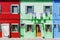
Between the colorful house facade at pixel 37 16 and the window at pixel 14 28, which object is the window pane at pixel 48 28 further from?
the window at pixel 14 28

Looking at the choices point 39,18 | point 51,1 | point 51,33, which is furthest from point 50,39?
point 51,1

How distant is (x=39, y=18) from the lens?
19.3 metres

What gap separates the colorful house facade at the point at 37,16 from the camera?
19.3m

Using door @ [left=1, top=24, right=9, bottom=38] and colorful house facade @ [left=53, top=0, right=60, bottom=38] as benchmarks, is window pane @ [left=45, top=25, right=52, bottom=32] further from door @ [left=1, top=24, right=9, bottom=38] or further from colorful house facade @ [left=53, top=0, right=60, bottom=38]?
door @ [left=1, top=24, right=9, bottom=38]

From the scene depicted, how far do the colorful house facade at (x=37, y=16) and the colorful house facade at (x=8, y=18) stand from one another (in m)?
0.50

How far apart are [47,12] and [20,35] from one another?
3.13 m

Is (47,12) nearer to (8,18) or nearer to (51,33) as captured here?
(51,33)

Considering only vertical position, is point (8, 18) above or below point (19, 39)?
above

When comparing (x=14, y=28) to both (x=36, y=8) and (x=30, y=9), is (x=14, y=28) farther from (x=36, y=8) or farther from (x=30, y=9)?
(x=36, y=8)

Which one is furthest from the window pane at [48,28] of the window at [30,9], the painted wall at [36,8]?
the window at [30,9]

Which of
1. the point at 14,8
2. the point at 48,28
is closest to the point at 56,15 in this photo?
the point at 48,28

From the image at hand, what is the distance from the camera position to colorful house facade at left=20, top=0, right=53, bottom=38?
19.3 meters

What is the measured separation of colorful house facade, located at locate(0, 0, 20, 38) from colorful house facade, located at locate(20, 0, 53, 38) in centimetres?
50

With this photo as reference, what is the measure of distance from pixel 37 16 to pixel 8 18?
2.55 m
